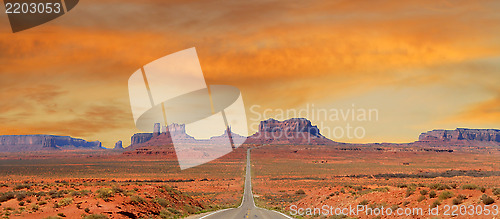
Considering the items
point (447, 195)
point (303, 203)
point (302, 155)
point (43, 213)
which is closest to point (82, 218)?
point (43, 213)

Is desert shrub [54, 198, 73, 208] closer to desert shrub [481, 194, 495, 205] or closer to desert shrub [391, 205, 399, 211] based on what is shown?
desert shrub [391, 205, 399, 211]

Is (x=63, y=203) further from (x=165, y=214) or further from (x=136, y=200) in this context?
(x=165, y=214)

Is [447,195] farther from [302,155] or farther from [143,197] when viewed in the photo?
[302,155]

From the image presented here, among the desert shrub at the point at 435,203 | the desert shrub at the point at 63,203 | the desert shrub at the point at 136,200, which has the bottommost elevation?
the desert shrub at the point at 136,200

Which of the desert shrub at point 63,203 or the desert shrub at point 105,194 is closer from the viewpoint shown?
the desert shrub at point 63,203

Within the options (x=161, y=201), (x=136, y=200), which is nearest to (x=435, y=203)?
(x=136, y=200)

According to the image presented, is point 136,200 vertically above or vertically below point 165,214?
above

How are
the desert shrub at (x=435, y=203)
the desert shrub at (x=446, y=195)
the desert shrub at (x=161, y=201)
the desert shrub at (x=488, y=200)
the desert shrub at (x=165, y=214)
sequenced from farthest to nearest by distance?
the desert shrub at (x=161, y=201) → the desert shrub at (x=165, y=214) → the desert shrub at (x=446, y=195) → the desert shrub at (x=435, y=203) → the desert shrub at (x=488, y=200)

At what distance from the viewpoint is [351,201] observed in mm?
27609

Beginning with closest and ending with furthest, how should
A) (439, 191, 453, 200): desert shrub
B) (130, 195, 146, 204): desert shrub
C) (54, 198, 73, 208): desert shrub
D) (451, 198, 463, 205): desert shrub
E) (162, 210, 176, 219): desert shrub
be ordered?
(451, 198, 463, 205): desert shrub → (439, 191, 453, 200): desert shrub → (54, 198, 73, 208): desert shrub → (162, 210, 176, 219): desert shrub → (130, 195, 146, 204): desert shrub

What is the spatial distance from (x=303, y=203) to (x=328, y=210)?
27.9 ft

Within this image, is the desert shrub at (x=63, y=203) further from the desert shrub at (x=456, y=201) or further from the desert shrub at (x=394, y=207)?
the desert shrub at (x=456, y=201)

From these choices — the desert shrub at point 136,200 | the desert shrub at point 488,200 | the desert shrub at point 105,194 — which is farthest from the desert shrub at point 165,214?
the desert shrub at point 488,200

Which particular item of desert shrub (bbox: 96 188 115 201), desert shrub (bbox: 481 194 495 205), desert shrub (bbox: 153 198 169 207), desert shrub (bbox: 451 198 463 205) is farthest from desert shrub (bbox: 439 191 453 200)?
desert shrub (bbox: 96 188 115 201)
